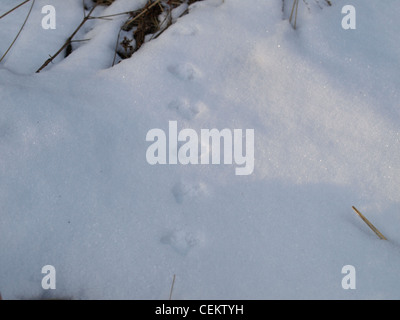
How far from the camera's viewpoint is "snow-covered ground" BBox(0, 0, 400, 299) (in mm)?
1212

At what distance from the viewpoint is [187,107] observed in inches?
59.2

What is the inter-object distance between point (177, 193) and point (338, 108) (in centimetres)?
75

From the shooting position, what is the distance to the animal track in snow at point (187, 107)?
1.49m

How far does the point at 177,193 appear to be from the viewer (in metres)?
1.34

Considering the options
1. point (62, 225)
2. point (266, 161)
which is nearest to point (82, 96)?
point (62, 225)

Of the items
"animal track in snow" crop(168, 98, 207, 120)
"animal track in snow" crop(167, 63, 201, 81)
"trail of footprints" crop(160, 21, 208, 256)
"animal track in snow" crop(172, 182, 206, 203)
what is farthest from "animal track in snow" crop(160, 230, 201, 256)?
"animal track in snow" crop(167, 63, 201, 81)

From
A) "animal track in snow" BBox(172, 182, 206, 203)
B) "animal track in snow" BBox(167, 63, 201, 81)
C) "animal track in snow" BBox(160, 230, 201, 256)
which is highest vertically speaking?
"animal track in snow" BBox(167, 63, 201, 81)

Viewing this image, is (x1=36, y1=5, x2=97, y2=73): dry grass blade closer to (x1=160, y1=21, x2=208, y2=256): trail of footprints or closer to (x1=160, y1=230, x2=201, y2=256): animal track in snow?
(x1=160, y1=21, x2=208, y2=256): trail of footprints

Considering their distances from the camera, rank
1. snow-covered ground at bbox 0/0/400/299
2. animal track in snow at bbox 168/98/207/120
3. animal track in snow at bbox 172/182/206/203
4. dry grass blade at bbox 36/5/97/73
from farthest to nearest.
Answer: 1. dry grass blade at bbox 36/5/97/73
2. animal track in snow at bbox 168/98/207/120
3. animal track in snow at bbox 172/182/206/203
4. snow-covered ground at bbox 0/0/400/299

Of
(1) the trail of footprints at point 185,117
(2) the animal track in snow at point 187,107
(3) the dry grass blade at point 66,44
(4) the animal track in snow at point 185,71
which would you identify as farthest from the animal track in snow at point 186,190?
(3) the dry grass blade at point 66,44

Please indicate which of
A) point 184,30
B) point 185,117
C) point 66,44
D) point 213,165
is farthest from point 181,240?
point 66,44

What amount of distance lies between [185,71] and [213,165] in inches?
17.3

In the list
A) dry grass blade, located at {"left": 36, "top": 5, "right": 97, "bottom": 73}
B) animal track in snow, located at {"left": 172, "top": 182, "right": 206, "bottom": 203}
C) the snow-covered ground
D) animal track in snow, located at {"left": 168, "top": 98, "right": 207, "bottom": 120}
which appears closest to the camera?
the snow-covered ground

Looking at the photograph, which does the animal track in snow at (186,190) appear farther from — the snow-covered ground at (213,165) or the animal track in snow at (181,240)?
the animal track in snow at (181,240)
